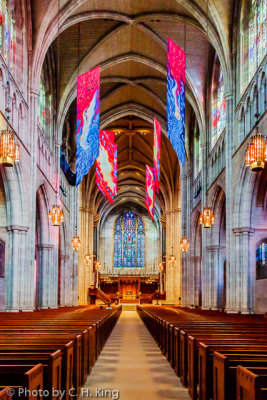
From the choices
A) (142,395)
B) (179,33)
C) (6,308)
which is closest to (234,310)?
(6,308)

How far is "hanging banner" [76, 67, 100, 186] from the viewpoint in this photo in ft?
64.0

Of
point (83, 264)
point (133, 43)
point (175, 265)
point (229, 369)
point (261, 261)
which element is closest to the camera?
point (229, 369)

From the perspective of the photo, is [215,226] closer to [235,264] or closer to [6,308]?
[235,264]

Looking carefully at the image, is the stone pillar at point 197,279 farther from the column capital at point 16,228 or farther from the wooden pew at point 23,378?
the wooden pew at point 23,378

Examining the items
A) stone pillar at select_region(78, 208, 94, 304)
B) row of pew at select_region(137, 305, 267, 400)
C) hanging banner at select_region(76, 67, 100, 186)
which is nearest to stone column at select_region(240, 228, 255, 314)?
hanging banner at select_region(76, 67, 100, 186)

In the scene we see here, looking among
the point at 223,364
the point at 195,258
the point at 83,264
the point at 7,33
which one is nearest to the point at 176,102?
the point at 7,33

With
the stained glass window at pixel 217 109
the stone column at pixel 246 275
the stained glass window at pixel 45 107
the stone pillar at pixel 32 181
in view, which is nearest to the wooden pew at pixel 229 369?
the stone column at pixel 246 275

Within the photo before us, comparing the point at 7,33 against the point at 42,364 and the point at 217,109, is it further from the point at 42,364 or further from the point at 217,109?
the point at 42,364

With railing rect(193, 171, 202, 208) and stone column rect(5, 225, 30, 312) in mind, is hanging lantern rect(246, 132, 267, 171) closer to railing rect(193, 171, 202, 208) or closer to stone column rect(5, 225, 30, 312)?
stone column rect(5, 225, 30, 312)

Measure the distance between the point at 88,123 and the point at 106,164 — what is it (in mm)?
7731

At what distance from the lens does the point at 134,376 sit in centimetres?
919

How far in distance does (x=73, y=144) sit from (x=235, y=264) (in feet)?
63.0

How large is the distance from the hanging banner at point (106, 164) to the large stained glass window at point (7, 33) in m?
8.52

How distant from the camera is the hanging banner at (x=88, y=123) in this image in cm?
1952
